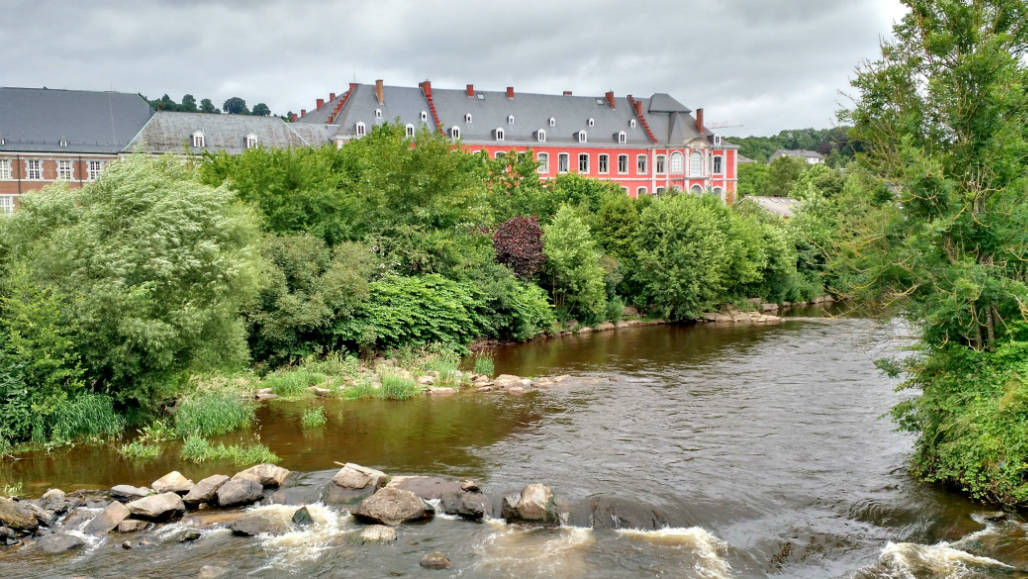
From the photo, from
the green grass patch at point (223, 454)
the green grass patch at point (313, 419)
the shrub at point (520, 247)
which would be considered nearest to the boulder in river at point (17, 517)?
the green grass patch at point (223, 454)

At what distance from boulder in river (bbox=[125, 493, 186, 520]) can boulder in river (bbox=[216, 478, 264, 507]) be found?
29.8 inches

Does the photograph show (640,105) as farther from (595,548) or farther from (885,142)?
(595,548)

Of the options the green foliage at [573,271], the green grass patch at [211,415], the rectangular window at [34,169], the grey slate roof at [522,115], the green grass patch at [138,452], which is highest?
the grey slate roof at [522,115]

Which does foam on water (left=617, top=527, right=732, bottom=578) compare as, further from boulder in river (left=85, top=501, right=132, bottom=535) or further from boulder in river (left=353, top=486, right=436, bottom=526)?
boulder in river (left=85, top=501, right=132, bottom=535)

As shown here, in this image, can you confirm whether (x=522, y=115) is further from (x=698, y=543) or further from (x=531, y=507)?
(x=698, y=543)

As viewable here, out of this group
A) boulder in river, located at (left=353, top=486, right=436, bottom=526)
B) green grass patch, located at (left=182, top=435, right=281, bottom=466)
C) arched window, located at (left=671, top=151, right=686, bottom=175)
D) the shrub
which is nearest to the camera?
boulder in river, located at (left=353, top=486, right=436, bottom=526)

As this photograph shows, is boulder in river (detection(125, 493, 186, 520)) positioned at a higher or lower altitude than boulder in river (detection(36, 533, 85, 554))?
higher

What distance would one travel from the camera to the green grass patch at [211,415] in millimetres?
18844

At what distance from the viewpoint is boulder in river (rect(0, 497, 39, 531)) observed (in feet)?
42.9

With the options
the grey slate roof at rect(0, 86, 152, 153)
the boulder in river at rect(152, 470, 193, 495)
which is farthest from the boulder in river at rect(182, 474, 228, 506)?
the grey slate roof at rect(0, 86, 152, 153)

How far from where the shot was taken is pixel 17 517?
13.2 meters

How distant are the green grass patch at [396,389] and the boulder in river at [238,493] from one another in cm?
872

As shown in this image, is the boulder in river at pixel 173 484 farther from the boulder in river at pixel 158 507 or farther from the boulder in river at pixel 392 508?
the boulder in river at pixel 392 508

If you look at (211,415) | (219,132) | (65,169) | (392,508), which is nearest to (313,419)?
(211,415)
